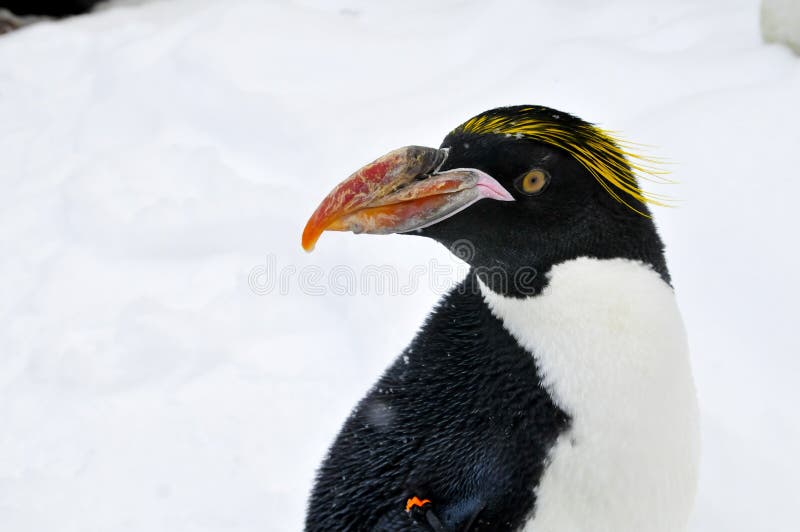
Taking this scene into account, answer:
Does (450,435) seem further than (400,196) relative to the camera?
Yes

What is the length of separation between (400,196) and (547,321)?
1.25 feet

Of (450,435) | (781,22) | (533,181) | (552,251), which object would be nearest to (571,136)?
(533,181)

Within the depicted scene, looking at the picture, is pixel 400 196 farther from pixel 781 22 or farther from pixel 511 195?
pixel 781 22

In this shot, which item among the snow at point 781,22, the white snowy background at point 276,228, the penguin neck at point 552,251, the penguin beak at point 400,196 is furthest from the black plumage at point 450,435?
the snow at point 781,22

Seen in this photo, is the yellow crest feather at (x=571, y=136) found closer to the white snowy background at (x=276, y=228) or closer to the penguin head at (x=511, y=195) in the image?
the penguin head at (x=511, y=195)

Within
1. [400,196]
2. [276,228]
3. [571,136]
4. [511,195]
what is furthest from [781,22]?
[400,196]

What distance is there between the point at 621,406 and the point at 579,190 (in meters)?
0.43

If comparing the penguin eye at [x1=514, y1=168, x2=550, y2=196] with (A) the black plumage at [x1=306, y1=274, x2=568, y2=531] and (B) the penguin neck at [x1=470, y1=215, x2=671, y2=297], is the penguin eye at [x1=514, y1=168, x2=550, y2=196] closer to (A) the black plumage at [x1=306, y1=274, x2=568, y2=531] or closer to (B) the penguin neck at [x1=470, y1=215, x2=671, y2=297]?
(B) the penguin neck at [x1=470, y1=215, x2=671, y2=297]

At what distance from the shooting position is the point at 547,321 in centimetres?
161

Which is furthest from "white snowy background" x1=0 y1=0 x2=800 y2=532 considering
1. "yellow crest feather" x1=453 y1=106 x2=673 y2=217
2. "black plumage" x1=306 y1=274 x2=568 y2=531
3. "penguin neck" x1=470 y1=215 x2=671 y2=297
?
"yellow crest feather" x1=453 y1=106 x2=673 y2=217

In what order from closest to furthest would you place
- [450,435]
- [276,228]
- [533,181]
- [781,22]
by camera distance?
[533,181] → [450,435] → [276,228] → [781,22]

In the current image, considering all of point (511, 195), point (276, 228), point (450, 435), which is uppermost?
point (511, 195)

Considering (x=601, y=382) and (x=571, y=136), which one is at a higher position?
(x=571, y=136)

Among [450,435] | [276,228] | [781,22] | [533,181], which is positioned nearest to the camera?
[533,181]
